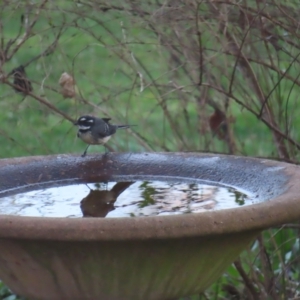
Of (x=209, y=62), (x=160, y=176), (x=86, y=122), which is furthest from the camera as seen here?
(x=86, y=122)

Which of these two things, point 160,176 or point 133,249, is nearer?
point 133,249

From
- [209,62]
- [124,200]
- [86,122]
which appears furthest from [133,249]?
[86,122]

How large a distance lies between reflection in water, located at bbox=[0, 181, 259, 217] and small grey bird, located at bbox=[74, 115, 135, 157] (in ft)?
3.18

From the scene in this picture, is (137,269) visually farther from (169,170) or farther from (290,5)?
(290,5)

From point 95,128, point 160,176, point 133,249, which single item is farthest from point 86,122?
point 133,249

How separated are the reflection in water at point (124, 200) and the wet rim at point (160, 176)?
0.29 ft

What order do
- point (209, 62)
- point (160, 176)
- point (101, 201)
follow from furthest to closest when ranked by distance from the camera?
point (209, 62) < point (160, 176) < point (101, 201)

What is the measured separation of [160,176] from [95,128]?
107 centimetres

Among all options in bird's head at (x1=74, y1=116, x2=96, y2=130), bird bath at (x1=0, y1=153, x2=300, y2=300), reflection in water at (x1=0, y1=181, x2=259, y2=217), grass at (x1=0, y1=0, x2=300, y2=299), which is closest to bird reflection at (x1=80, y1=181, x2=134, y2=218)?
reflection in water at (x1=0, y1=181, x2=259, y2=217)

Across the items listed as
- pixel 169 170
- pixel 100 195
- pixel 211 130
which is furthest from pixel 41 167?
pixel 211 130

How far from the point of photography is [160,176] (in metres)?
3.52

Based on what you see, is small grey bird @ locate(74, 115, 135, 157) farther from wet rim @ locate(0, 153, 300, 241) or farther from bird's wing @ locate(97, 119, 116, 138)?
wet rim @ locate(0, 153, 300, 241)

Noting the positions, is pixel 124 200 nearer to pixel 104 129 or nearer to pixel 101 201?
pixel 101 201

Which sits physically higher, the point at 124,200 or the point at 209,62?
the point at 209,62
